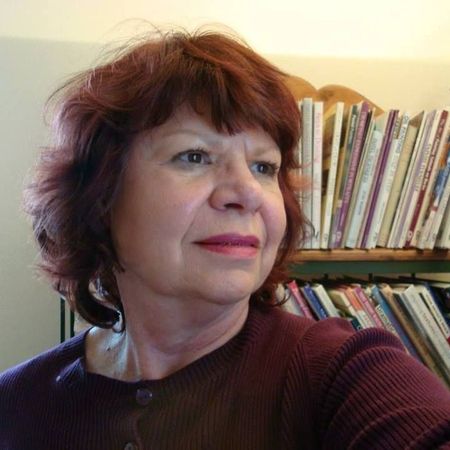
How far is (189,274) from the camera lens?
63cm

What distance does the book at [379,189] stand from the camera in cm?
110

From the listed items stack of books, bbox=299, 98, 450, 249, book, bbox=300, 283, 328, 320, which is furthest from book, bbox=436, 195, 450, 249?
book, bbox=300, 283, 328, 320

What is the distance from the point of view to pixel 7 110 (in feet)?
4.42

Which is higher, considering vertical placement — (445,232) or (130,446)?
(445,232)

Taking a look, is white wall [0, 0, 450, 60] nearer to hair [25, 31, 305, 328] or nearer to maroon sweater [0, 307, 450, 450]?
hair [25, 31, 305, 328]

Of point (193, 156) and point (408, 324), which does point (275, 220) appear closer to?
point (193, 156)

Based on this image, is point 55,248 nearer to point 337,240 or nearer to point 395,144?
point 337,240

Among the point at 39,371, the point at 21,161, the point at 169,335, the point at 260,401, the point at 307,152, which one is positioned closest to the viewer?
the point at 260,401

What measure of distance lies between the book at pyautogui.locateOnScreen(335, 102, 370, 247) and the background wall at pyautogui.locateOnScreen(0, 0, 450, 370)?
0.37 meters

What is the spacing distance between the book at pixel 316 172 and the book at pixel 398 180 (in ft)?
0.54

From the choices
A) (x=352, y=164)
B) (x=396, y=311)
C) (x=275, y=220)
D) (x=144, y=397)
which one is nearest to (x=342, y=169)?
(x=352, y=164)

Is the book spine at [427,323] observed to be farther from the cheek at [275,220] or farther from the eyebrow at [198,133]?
the eyebrow at [198,133]

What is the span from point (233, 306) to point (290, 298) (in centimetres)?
43

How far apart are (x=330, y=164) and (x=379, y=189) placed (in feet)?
0.43
